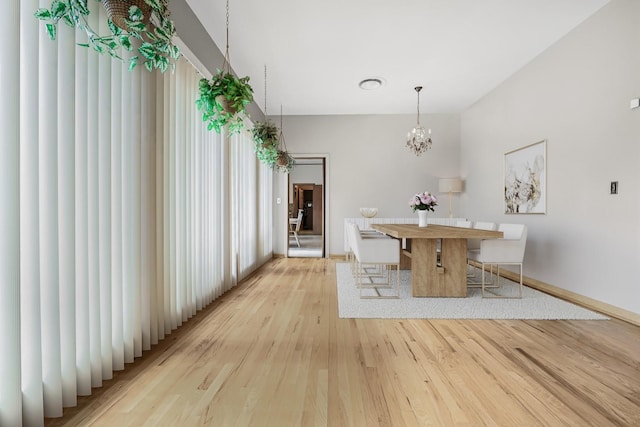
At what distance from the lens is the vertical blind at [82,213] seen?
1163 millimetres

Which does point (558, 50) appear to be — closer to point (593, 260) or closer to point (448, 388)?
point (593, 260)

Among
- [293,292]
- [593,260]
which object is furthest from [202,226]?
[593,260]

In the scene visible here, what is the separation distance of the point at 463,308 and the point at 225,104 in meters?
2.77

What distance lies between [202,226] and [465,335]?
239cm

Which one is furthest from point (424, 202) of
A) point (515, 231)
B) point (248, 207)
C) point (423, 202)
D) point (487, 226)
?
point (248, 207)

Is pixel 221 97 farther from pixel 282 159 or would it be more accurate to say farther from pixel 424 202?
pixel 424 202

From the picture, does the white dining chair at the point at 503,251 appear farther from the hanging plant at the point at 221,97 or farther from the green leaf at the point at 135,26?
the green leaf at the point at 135,26

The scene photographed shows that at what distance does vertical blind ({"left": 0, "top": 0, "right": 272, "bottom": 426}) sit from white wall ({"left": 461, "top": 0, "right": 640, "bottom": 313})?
149 inches

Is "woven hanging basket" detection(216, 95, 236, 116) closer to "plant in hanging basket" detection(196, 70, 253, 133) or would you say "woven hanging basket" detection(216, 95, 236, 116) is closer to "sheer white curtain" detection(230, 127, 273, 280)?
"plant in hanging basket" detection(196, 70, 253, 133)

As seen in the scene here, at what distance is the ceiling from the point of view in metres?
2.94

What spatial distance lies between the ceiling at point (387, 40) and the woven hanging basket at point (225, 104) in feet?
4.69

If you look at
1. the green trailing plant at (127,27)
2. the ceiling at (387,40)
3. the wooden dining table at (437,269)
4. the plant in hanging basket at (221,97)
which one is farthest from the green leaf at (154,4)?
the wooden dining table at (437,269)

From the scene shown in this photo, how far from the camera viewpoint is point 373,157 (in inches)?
249

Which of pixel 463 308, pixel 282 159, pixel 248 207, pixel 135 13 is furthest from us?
pixel 248 207
